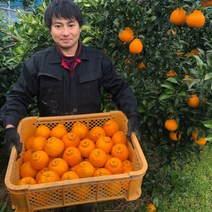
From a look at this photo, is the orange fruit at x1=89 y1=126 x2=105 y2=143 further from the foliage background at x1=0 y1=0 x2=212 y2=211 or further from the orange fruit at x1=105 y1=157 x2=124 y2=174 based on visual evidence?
the foliage background at x1=0 y1=0 x2=212 y2=211

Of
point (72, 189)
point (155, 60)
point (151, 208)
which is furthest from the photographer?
point (151, 208)

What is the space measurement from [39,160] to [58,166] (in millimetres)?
120

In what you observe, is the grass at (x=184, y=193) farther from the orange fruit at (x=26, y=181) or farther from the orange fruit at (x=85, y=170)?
the orange fruit at (x=26, y=181)

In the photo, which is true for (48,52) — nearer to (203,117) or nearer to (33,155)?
(33,155)

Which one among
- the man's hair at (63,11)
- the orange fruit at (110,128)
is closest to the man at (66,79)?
the man's hair at (63,11)

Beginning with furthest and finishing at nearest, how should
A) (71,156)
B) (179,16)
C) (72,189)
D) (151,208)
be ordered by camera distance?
(151,208), (179,16), (71,156), (72,189)

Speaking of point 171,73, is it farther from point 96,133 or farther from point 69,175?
point 69,175

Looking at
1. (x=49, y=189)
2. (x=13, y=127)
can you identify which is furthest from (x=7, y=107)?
(x=49, y=189)

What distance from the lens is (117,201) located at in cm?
293

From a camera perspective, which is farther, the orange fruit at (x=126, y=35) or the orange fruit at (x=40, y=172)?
the orange fruit at (x=126, y=35)

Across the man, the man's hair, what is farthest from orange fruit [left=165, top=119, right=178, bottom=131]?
the man's hair

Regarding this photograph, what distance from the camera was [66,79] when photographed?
7.16ft

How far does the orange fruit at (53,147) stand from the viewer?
179cm

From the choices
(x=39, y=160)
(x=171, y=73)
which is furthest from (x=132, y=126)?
(x=171, y=73)
